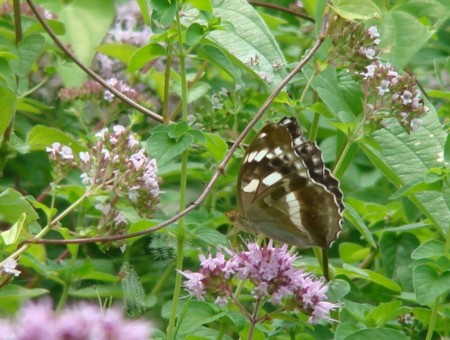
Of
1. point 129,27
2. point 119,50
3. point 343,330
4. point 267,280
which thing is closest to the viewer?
point 267,280

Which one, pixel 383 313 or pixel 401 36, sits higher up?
pixel 401 36

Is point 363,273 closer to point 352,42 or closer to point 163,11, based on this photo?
point 352,42

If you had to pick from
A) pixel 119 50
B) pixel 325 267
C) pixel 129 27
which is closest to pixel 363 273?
pixel 325 267

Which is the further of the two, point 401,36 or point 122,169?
point 401,36

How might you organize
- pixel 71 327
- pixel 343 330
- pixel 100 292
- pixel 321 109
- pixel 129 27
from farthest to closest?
pixel 129 27 → pixel 100 292 → pixel 321 109 → pixel 343 330 → pixel 71 327

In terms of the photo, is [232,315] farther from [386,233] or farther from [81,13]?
[81,13]

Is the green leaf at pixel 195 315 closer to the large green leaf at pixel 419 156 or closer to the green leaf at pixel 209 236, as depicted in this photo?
the green leaf at pixel 209 236
